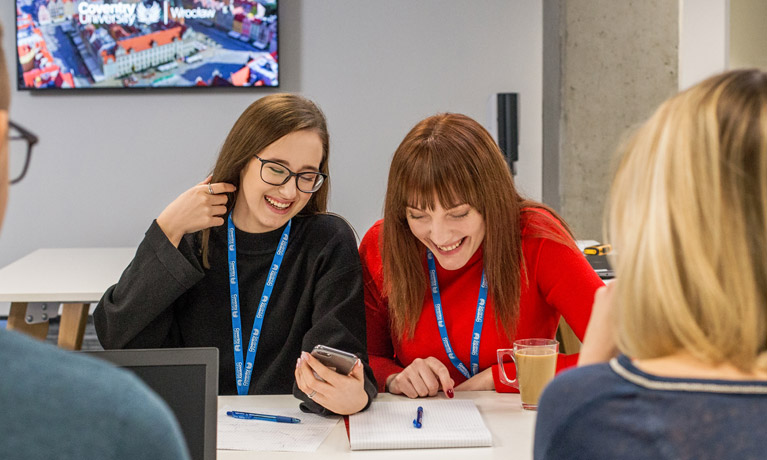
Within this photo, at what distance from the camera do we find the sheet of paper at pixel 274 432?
1415mm

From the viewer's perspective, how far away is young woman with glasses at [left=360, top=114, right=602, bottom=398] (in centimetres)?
180

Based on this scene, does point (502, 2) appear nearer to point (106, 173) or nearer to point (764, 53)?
point (764, 53)

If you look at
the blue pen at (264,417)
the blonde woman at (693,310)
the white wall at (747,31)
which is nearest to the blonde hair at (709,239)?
the blonde woman at (693,310)

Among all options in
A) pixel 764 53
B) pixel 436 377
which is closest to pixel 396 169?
pixel 436 377

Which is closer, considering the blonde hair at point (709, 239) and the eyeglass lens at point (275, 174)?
the blonde hair at point (709, 239)

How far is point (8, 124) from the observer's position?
0.59 meters

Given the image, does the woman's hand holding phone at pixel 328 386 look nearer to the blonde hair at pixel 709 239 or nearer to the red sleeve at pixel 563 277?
the red sleeve at pixel 563 277

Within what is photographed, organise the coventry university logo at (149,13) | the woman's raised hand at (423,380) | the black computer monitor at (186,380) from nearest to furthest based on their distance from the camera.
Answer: the black computer monitor at (186,380), the woman's raised hand at (423,380), the coventry university logo at (149,13)

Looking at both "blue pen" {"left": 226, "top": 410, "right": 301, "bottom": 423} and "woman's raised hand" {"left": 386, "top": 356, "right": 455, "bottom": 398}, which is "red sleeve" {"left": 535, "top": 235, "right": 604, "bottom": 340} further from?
"blue pen" {"left": 226, "top": 410, "right": 301, "bottom": 423}

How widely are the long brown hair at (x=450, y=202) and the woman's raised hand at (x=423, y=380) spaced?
18cm

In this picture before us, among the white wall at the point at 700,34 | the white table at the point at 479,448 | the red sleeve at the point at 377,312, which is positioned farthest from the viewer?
the white wall at the point at 700,34

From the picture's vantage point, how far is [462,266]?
1.93 meters

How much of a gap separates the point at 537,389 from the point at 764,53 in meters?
3.86

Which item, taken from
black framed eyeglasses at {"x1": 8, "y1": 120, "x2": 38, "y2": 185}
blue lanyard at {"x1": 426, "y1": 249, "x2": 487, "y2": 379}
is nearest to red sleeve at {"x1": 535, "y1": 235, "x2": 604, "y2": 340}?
blue lanyard at {"x1": 426, "y1": 249, "x2": 487, "y2": 379}
